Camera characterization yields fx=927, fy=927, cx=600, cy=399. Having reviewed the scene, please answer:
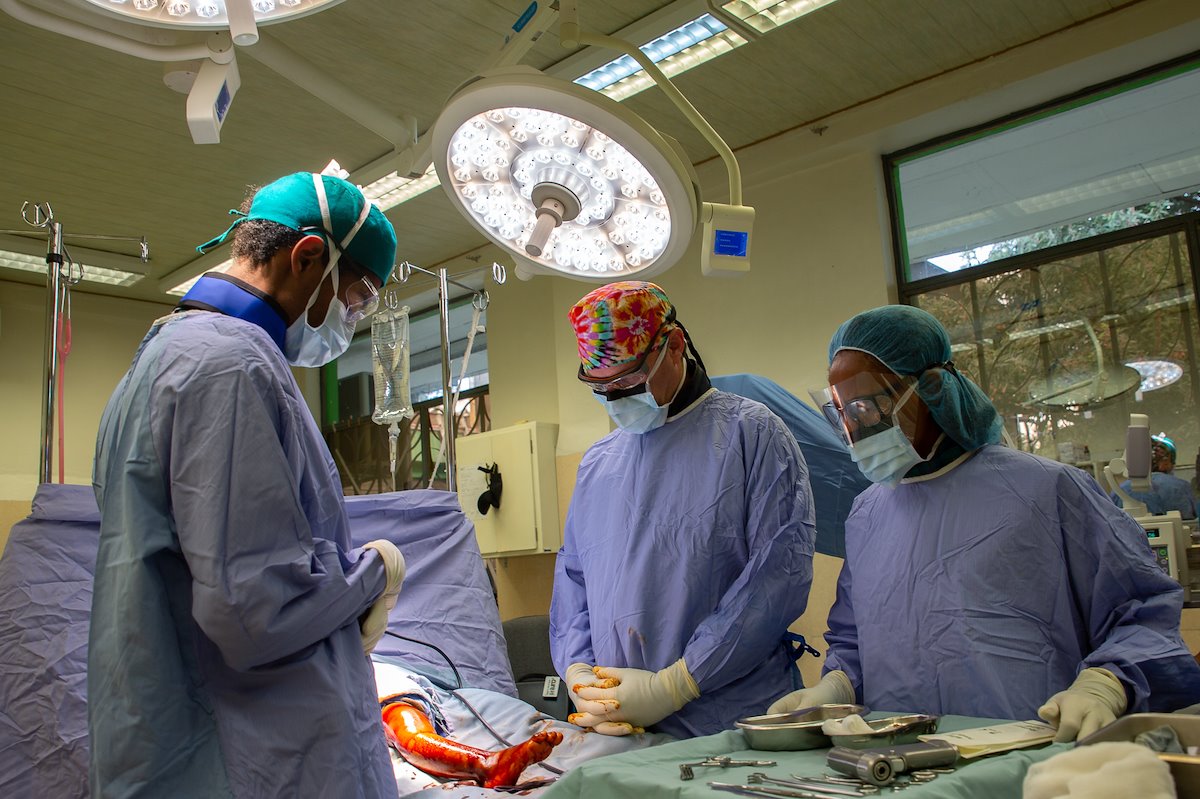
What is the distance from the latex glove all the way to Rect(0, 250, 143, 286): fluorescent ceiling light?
5.06 meters

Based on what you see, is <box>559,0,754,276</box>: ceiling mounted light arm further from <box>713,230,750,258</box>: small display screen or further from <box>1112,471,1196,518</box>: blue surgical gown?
<box>1112,471,1196,518</box>: blue surgical gown

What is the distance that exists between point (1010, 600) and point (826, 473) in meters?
1.25

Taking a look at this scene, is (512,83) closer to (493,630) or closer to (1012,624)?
(1012,624)

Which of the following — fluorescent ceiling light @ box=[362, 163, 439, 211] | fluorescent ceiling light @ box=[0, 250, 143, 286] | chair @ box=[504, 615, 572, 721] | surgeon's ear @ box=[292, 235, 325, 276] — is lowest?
chair @ box=[504, 615, 572, 721]

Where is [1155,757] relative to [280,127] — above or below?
below

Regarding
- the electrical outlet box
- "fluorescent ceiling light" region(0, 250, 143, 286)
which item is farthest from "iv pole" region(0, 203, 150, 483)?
"fluorescent ceiling light" region(0, 250, 143, 286)

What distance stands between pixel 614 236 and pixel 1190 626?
2.69m

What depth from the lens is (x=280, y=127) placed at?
181 inches

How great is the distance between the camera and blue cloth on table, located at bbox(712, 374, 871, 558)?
2621mm

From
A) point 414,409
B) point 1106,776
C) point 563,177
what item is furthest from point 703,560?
Result: point 414,409

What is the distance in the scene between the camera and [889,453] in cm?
172

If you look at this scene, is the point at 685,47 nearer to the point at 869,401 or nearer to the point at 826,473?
the point at 826,473

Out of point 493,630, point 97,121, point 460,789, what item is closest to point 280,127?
point 97,121

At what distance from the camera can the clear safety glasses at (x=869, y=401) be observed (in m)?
1.73
